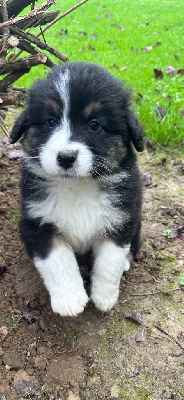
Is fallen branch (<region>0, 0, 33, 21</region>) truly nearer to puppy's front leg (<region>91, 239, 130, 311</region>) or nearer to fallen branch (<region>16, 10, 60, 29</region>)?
fallen branch (<region>16, 10, 60, 29</region>)

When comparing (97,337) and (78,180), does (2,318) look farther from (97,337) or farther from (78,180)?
(78,180)

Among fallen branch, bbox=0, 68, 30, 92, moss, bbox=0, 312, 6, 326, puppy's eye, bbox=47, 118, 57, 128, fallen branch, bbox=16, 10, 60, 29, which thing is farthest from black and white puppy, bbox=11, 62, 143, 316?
fallen branch, bbox=16, 10, 60, 29

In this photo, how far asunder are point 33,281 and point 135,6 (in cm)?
1726

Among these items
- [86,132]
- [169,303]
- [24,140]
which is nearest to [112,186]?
[86,132]

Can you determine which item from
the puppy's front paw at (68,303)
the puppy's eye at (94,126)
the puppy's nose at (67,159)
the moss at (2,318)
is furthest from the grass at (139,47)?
the moss at (2,318)

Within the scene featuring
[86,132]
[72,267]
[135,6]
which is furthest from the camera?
[135,6]

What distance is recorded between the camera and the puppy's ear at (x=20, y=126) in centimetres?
284

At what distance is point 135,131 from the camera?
2793mm

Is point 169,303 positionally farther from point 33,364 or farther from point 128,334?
point 33,364

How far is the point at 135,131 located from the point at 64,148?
627 millimetres

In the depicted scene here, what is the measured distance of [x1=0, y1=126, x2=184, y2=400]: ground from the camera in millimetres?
2555

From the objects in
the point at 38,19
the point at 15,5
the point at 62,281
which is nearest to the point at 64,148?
the point at 62,281

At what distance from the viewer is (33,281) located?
3.32 m

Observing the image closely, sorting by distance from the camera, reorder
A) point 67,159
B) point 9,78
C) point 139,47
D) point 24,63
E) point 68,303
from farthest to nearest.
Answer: point 139,47 < point 9,78 < point 24,63 < point 68,303 < point 67,159
